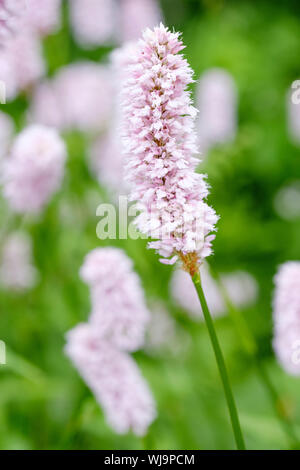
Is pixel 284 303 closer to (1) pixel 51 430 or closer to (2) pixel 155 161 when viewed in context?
(2) pixel 155 161

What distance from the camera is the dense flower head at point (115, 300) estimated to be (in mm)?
1283

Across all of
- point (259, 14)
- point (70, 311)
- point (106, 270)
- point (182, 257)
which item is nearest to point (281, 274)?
point (106, 270)

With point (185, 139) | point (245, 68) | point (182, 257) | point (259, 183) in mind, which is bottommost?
point (182, 257)

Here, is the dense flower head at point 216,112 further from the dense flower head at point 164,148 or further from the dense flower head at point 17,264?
the dense flower head at point 164,148

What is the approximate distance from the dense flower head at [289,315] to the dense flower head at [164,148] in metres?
0.48

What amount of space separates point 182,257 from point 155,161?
142mm

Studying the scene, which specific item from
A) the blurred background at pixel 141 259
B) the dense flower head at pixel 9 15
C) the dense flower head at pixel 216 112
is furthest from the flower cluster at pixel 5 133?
the dense flower head at pixel 9 15

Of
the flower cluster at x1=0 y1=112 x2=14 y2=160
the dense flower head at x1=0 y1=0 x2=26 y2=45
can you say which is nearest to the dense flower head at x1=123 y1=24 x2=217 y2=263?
the dense flower head at x1=0 y1=0 x2=26 y2=45

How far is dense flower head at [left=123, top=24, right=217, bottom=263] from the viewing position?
861 millimetres

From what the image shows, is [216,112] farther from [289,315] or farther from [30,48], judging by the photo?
[289,315]

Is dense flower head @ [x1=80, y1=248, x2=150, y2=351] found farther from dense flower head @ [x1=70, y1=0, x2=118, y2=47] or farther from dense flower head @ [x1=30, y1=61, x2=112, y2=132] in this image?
dense flower head @ [x1=70, y1=0, x2=118, y2=47]

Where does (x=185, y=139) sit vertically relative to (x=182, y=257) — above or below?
above

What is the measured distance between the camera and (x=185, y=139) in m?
0.90

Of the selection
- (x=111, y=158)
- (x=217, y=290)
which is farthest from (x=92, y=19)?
(x=217, y=290)
